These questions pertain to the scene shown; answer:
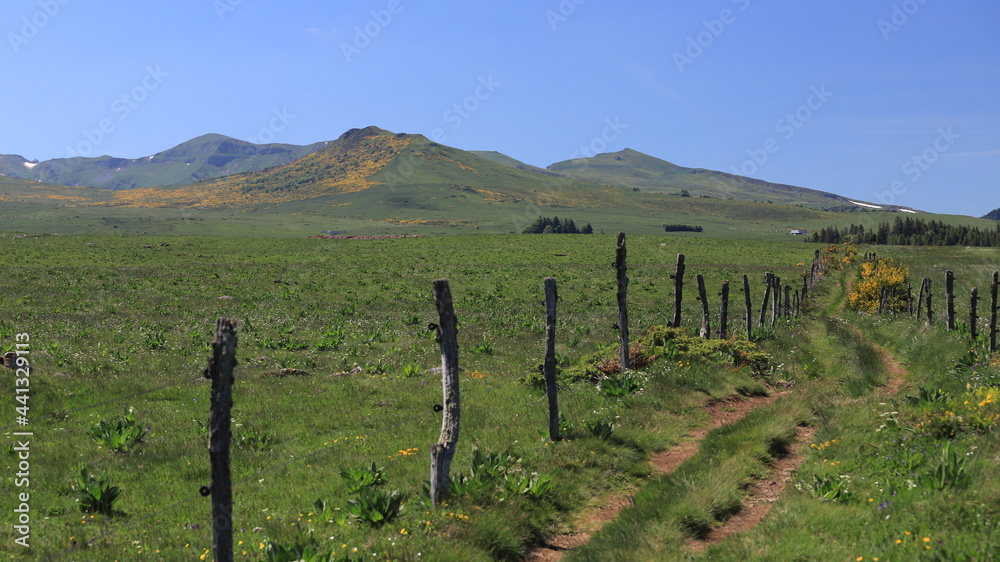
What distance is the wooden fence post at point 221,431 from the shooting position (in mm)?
6406

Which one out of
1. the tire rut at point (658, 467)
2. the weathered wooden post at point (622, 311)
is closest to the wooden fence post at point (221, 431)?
the tire rut at point (658, 467)

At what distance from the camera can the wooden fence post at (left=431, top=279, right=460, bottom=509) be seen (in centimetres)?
951

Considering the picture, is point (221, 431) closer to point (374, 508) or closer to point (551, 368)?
point (374, 508)

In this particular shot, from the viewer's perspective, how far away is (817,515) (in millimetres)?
8227

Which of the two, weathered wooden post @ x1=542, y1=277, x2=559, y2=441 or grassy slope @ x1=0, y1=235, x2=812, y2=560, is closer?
grassy slope @ x1=0, y1=235, x2=812, y2=560

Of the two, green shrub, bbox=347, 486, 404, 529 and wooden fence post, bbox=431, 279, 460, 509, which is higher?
wooden fence post, bbox=431, 279, 460, 509

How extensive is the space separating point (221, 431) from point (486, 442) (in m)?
6.79

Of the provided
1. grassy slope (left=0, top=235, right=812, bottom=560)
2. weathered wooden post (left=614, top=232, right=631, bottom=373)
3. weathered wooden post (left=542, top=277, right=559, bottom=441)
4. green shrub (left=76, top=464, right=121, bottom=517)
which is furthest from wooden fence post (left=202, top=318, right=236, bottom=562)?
weathered wooden post (left=614, top=232, right=631, bottom=373)

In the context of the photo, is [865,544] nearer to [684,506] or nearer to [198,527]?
[684,506]

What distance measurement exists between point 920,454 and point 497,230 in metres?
179

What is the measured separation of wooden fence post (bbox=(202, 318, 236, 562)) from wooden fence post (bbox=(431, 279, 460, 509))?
3.35 metres
